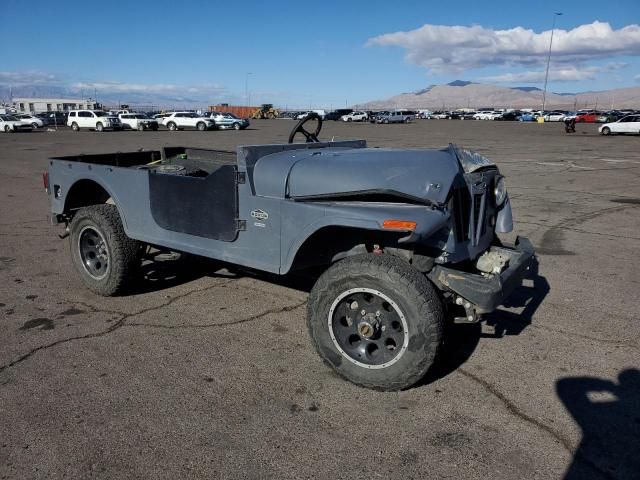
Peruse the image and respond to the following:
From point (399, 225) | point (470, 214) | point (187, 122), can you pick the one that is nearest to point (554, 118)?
point (187, 122)

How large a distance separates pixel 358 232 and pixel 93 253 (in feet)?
8.90

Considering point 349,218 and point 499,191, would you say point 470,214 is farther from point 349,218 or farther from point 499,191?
point 349,218

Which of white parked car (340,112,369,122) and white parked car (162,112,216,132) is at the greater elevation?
white parked car (340,112,369,122)

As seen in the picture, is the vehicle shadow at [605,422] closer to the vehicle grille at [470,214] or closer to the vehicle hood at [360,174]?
the vehicle grille at [470,214]

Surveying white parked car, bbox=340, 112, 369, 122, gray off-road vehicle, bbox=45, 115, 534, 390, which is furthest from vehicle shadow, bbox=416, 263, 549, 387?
white parked car, bbox=340, 112, 369, 122

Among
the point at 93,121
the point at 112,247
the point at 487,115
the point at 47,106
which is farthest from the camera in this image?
the point at 47,106

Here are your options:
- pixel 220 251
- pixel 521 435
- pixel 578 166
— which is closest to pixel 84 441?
pixel 220 251

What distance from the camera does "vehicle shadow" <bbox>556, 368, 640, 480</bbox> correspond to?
2.54m

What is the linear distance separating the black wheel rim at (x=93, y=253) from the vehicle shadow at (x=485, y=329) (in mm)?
3061

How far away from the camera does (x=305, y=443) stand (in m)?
2.72

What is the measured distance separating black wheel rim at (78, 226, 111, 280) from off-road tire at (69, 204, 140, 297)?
37 millimetres

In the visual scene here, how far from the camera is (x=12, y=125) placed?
3878 centimetres

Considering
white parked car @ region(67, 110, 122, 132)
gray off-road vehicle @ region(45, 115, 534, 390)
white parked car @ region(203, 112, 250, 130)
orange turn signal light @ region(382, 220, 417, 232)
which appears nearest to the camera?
orange turn signal light @ region(382, 220, 417, 232)

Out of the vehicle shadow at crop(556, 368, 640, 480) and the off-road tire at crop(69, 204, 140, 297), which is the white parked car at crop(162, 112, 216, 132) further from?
the vehicle shadow at crop(556, 368, 640, 480)
